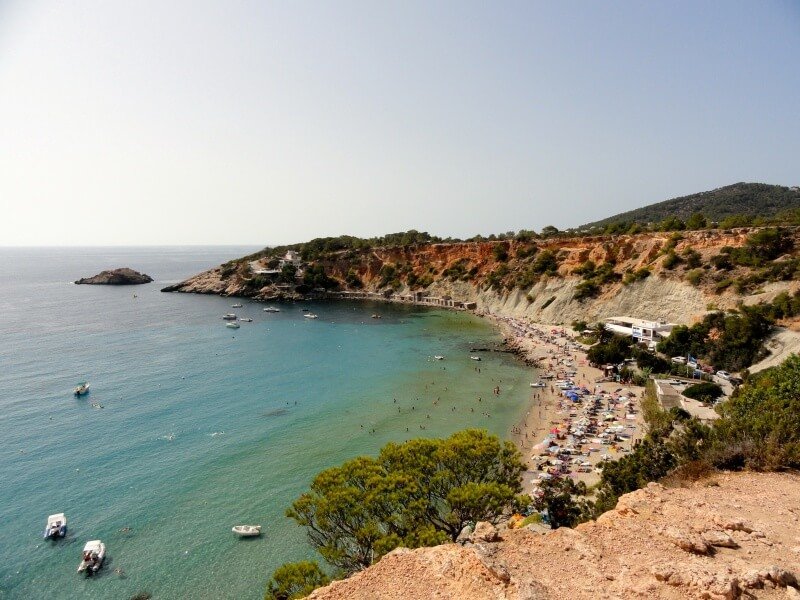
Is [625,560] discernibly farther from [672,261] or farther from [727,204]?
[727,204]

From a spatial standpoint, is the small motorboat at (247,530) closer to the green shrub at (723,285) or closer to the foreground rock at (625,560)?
the foreground rock at (625,560)

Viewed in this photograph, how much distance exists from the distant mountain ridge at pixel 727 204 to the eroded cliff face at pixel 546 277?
144 feet

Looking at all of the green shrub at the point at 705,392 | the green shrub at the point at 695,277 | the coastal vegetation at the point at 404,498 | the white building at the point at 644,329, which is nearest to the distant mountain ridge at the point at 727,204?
the green shrub at the point at 695,277

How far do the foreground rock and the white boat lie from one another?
1773 cm

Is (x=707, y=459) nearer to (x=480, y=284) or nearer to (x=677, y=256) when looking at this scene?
(x=677, y=256)

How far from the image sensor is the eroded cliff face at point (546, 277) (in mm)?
54969

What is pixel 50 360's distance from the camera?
52344 mm

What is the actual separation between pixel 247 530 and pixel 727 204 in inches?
5966

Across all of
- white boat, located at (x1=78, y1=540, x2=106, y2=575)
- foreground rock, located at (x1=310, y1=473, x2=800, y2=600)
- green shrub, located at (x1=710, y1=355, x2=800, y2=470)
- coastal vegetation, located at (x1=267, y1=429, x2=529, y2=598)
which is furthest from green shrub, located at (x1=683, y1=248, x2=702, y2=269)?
white boat, located at (x1=78, y1=540, x2=106, y2=575)

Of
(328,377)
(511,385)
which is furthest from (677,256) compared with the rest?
(328,377)

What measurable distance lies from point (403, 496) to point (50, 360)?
55792 millimetres

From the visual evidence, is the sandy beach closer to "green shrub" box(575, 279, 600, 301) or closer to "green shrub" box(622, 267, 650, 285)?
"green shrub" box(575, 279, 600, 301)

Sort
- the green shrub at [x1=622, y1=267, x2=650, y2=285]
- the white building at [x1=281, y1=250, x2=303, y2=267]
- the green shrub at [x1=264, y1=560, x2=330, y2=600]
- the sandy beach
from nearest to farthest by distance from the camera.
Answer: the green shrub at [x1=264, y1=560, x2=330, y2=600], the sandy beach, the green shrub at [x1=622, y1=267, x2=650, y2=285], the white building at [x1=281, y1=250, x2=303, y2=267]

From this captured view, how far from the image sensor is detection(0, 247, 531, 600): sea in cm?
2142
